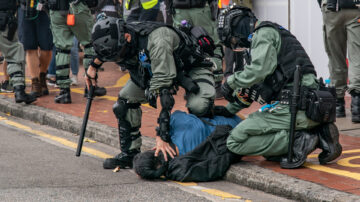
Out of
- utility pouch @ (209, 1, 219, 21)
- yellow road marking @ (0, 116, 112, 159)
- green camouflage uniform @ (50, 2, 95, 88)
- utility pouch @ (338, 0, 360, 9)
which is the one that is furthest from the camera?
green camouflage uniform @ (50, 2, 95, 88)

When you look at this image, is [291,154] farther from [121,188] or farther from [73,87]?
[73,87]

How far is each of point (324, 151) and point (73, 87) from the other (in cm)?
606

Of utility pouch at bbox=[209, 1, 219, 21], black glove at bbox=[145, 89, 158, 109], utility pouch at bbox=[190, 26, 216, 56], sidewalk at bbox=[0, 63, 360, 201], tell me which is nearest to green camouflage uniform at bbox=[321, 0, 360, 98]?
sidewalk at bbox=[0, 63, 360, 201]

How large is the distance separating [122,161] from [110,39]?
1061mm

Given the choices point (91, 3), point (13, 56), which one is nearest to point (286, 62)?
point (91, 3)

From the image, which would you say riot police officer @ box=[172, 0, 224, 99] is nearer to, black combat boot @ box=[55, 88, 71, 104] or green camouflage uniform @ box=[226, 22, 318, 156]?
black combat boot @ box=[55, 88, 71, 104]

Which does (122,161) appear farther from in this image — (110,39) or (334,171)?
(334,171)

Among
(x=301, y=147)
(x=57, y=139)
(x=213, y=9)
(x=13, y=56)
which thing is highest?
(x=213, y=9)

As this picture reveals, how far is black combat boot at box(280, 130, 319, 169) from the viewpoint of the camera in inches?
218

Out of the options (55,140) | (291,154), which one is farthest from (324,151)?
(55,140)

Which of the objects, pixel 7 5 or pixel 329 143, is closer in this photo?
pixel 329 143

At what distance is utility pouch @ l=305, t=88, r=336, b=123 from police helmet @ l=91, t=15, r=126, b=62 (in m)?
1.52

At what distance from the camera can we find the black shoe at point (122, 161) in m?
6.14

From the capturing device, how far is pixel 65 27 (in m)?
9.41
